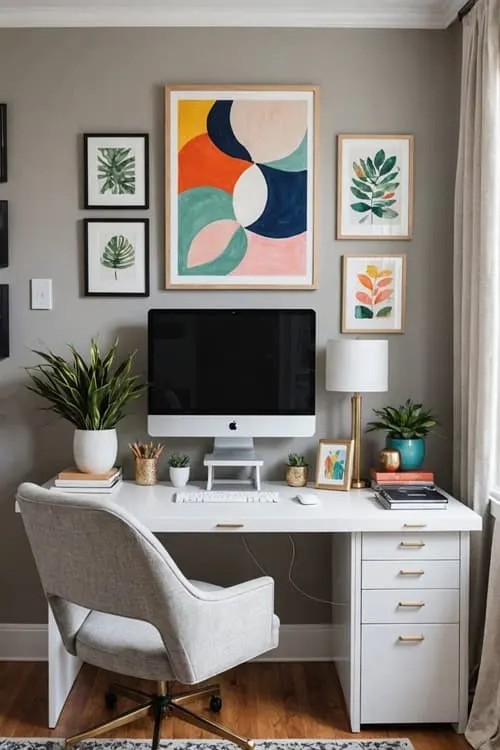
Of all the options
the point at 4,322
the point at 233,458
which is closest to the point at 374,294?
the point at 233,458

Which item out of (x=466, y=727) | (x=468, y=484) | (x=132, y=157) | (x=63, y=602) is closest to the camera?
(x=63, y=602)

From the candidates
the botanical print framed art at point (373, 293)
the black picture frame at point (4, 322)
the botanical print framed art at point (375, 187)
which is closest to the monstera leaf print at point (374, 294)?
the botanical print framed art at point (373, 293)

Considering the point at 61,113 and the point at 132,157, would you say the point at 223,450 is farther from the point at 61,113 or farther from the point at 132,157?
the point at 61,113

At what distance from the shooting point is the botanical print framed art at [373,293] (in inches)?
128

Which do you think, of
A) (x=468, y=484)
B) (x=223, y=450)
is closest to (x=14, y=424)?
(x=223, y=450)

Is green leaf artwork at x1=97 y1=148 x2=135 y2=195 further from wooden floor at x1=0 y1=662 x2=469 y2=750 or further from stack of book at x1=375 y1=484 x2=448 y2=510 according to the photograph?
wooden floor at x1=0 y1=662 x2=469 y2=750

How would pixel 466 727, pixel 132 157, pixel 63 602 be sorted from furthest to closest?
pixel 132 157 → pixel 466 727 → pixel 63 602

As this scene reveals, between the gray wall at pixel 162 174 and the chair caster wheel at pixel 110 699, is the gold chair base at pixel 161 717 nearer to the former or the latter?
the chair caster wheel at pixel 110 699

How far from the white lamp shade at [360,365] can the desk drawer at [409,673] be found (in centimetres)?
86

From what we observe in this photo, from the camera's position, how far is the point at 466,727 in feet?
9.05

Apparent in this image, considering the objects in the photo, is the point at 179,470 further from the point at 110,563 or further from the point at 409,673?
the point at 409,673

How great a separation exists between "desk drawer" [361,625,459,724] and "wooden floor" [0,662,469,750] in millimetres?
76

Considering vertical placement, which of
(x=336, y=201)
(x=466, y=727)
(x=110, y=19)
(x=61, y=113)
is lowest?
(x=466, y=727)

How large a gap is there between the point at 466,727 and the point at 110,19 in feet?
9.56
